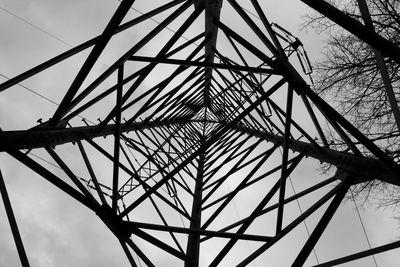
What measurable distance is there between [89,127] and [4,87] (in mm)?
1478

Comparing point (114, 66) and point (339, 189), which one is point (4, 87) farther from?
point (339, 189)

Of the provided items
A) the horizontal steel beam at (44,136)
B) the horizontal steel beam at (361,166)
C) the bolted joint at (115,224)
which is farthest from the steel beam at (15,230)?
the horizontal steel beam at (361,166)

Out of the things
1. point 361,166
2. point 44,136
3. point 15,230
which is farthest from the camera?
point 44,136

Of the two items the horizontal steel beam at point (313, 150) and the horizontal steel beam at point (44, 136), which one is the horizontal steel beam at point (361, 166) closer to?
the horizontal steel beam at point (313, 150)

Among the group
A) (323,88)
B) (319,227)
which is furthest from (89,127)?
(323,88)

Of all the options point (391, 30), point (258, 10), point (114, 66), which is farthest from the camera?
point (391, 30)

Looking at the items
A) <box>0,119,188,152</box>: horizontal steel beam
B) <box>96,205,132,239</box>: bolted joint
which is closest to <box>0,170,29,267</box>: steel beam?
<box>0,119,188,152</box>: horizontal steel beam

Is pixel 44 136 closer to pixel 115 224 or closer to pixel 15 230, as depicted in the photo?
pixel 15 230

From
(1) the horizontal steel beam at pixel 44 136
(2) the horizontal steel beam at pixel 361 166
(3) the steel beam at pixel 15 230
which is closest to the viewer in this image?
(3) the steel beam at pixel 15 230

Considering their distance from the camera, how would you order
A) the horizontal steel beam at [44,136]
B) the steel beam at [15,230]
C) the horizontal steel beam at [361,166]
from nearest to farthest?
the steel beam at [15,230] → the horizontal steel beam at [361,166] → the horizontal steel beam at [44,136]

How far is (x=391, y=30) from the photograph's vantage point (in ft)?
18.8

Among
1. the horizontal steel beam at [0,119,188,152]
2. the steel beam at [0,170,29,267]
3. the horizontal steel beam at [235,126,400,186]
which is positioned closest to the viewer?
the steel beam at [0,170,29,267]

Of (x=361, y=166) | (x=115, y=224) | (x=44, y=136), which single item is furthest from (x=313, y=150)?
(x=44, y=136)

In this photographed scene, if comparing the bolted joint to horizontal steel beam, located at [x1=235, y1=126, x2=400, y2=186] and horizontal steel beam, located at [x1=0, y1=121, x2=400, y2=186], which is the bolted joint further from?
horizontal steel beam, located at [x1=235, y1=126, x2=400, y2=186]
